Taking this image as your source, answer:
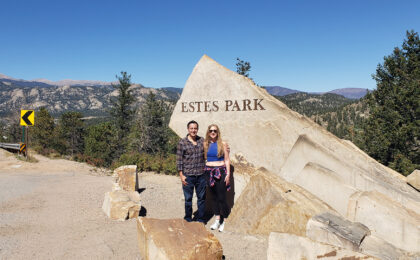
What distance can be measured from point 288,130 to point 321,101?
485 ft

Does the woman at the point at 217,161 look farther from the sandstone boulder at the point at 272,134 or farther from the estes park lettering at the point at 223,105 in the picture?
the estes park lettering at the point at 223,105

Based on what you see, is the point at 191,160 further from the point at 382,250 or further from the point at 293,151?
the point at 382,250

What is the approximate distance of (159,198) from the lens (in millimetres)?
7227

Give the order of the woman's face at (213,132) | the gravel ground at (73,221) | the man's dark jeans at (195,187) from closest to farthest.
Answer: the gravel ground at (73,221) < the woman's face at (213,132) < the man's dark jeans at (195,187)

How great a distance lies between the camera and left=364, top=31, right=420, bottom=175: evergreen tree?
13.9 metres

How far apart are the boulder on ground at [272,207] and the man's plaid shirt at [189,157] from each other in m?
1.10

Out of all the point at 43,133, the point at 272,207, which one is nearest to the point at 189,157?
the point at 272,207

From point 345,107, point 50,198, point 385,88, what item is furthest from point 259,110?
point 345,107

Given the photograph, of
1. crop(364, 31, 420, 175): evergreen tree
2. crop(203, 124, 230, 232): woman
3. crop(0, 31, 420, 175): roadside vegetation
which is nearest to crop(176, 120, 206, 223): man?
crop(203, 124, 230, 232): woman

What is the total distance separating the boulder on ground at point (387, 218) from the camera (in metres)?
3.74

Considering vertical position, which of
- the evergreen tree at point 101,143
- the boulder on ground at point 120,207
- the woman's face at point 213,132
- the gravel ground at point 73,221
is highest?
the woman's face at point 213,132

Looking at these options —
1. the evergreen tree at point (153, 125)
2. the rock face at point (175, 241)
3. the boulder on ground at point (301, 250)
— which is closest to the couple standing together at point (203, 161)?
the rock face at point (175, 241)

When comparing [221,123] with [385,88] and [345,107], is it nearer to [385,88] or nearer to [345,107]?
[385,88]

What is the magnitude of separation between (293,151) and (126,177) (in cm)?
469
